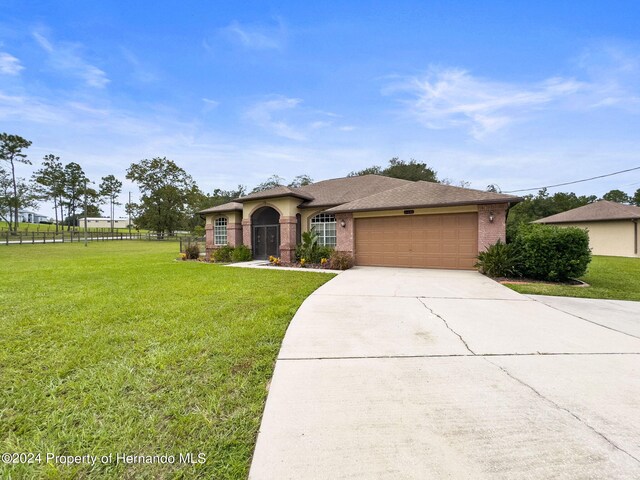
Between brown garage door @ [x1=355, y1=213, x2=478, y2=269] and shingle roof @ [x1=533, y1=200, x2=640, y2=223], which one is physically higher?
shingle roof @ [x1=533, y1=200, x2=640, y2=223]

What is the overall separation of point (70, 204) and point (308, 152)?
58504 millimetres

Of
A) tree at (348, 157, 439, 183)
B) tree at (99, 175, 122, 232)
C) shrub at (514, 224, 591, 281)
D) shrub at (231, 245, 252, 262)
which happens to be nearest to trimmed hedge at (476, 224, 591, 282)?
shrub at (514, 224, 591, 281)

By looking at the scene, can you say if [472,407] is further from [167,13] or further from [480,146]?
[480,146]

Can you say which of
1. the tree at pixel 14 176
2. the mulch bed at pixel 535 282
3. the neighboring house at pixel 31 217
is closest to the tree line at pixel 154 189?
the tree at pixel 14 176

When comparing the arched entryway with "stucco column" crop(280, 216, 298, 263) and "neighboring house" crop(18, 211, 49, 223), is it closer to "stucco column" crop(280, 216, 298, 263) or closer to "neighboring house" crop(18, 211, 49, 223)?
"stucco column" crop(280, 216, 298, 263)

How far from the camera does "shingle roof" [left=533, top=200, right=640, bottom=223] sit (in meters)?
18.0

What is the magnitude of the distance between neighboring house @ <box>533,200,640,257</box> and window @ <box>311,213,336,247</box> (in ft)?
54.9

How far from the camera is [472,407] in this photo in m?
2.32

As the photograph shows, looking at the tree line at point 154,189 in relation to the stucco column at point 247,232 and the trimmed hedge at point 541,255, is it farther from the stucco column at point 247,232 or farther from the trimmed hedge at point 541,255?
the trimmed hedge at point 541,255

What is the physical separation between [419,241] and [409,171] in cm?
2820

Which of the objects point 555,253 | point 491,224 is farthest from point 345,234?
point 555,253

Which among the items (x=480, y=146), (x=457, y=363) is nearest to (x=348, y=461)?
(x=457, y=363)

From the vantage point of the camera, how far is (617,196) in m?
49.8

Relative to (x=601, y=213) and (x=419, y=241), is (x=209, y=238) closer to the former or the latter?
(x=419, y=241)
